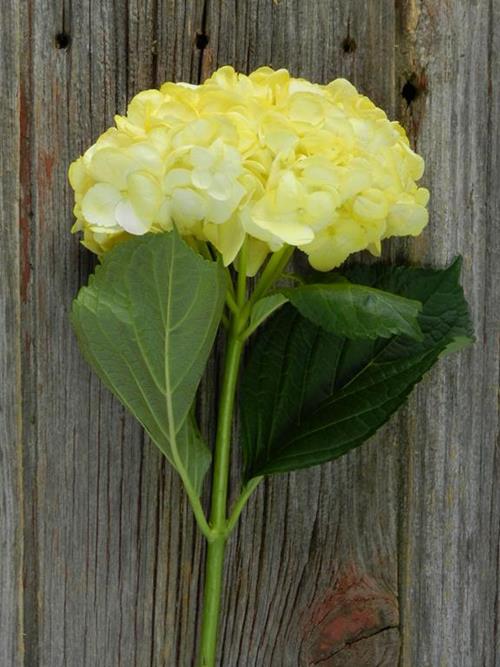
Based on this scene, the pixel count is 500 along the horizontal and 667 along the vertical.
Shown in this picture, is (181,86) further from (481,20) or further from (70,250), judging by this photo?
(481,20)

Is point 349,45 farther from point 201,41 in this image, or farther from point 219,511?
point 219,511

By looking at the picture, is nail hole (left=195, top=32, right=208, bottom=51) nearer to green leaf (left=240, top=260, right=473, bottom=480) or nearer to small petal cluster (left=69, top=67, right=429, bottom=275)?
small petal cluster (left=69, top=67, right=429, bottom=275)

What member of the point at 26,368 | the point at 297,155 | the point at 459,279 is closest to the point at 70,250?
the point at 26,368

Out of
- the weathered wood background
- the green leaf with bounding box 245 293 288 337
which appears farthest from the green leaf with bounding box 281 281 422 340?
the weathered wood background

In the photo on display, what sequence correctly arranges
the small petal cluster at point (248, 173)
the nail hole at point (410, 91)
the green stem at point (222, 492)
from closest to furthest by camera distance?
the small petal cluster at point (248, 173), the green stem at point (222, 492), the nail hole at point (410, 91)

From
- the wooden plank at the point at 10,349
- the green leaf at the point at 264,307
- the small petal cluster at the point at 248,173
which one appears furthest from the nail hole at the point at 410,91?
the wooden plank at the point at 10,349

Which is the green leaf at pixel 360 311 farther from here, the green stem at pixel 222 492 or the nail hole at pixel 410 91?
the nail hole at pixel 410 91

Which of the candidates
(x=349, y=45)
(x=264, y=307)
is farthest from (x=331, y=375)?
(x=349, y=45)
